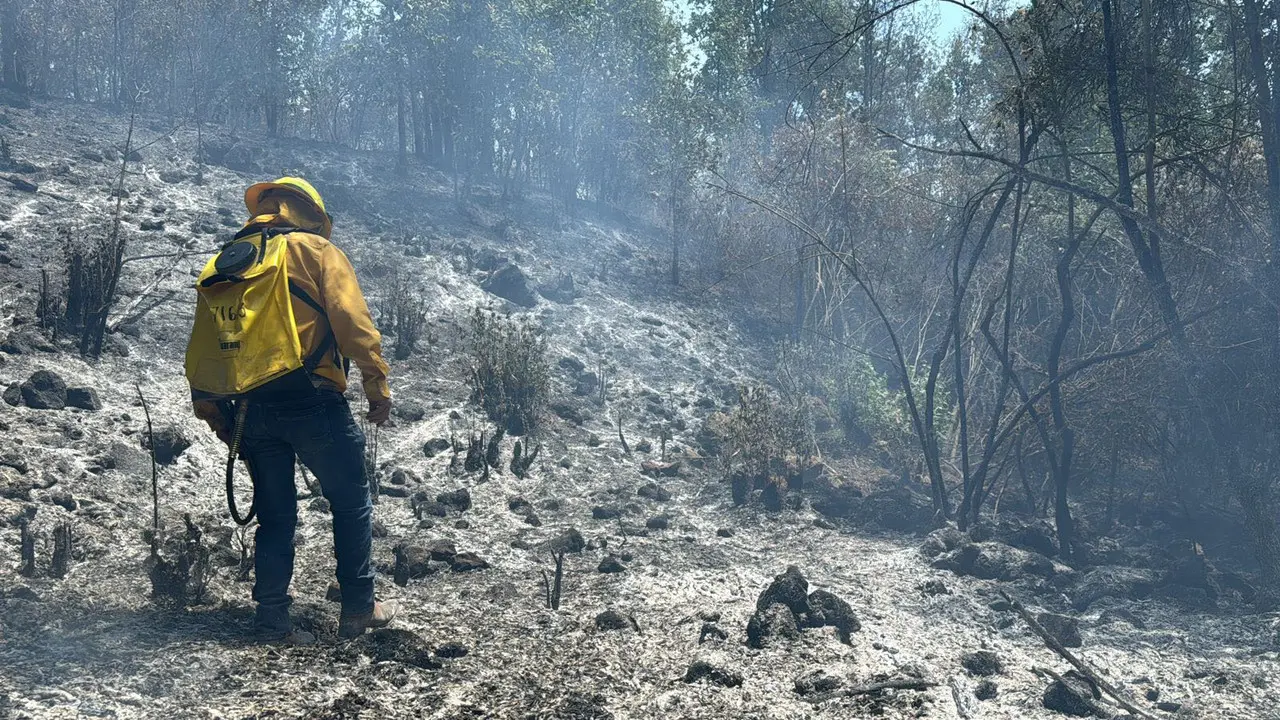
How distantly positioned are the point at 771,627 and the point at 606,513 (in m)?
2.24

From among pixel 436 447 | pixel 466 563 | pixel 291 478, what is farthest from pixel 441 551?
pixel 436 447

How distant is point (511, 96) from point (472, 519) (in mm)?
19476

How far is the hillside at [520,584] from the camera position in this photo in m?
2.84

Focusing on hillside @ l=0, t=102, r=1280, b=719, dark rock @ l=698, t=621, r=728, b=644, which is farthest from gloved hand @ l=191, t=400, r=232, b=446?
dark rock @ l=698, t=621, r=728, b=644

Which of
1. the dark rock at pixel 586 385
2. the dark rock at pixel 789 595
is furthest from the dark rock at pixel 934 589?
the dark rock at pixel 586 385

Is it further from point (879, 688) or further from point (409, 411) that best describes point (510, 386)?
point (879, 688)

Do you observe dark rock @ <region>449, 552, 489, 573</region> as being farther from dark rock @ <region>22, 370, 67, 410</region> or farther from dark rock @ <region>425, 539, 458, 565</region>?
dark rock @ <region>22, 370, 67, 410</region>

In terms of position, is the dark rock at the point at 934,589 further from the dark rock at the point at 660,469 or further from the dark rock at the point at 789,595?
the dark rock at the point at 660,469

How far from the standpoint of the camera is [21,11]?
19844mm

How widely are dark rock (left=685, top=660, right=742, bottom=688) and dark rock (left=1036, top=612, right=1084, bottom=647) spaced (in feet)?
5.49

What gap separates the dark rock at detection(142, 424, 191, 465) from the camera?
16.8 ft

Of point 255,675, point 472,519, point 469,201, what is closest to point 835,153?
point 472,519

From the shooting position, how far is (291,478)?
10.1ft

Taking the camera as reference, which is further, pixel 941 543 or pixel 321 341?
pixel 941 543
